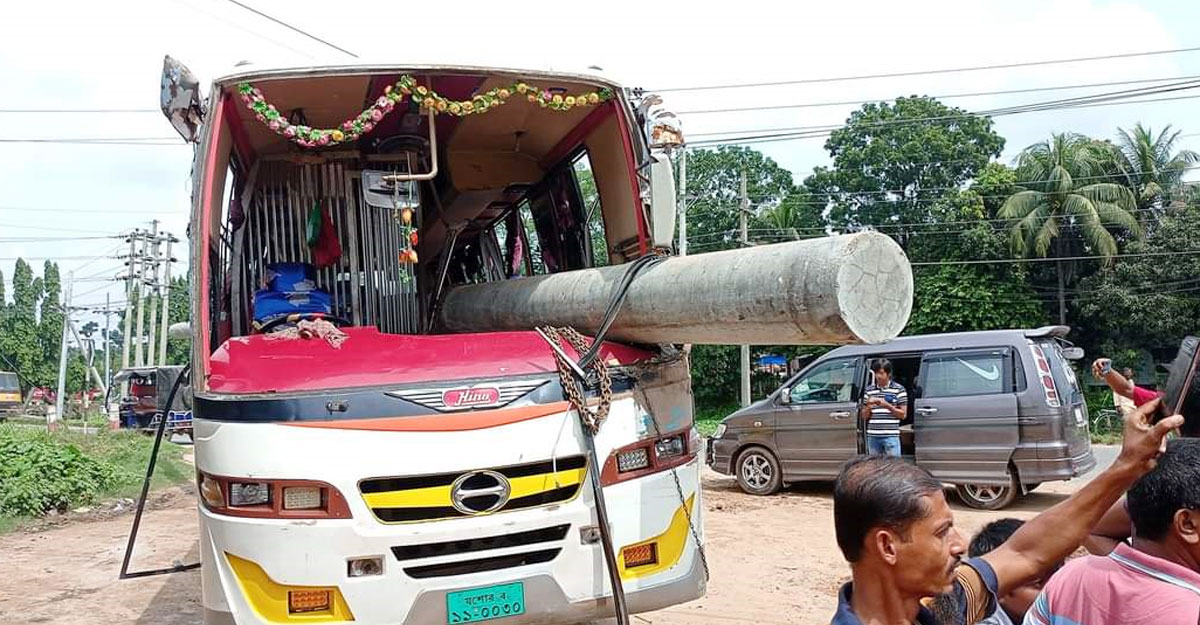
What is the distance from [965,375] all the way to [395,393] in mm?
7362

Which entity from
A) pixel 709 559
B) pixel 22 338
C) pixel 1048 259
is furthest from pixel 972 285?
pixel 22 338

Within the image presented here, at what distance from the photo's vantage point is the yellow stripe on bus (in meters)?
3.59

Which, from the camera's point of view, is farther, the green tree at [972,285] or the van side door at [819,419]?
the green tree at [972,285]

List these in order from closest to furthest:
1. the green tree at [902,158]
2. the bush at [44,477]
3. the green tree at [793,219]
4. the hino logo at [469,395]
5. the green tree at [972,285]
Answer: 1. the hino logo at [469,395]
2. the bush at [44,477]
3. the green tree at [972,285]
4. the green tree at [793,219]
5. the green tree at [902,158]

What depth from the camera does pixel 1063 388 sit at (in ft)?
30.5

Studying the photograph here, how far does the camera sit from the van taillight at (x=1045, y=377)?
9055 millimetres

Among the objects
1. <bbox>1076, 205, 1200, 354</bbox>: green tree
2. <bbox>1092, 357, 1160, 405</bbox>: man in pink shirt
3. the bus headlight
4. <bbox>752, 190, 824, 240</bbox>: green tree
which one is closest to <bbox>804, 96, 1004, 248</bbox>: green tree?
<bbox>752, 190, 824, 240</bbox>: green tree

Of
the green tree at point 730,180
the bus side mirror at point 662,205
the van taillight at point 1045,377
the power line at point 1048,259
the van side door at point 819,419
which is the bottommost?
the van side door at point 819,419

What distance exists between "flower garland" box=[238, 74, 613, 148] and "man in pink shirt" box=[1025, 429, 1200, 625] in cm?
325

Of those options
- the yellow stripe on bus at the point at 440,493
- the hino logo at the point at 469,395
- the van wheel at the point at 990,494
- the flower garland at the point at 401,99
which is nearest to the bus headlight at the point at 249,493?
the yellow stripe on bus at the point at 440,493

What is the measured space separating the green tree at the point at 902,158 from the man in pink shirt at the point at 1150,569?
30921 mm

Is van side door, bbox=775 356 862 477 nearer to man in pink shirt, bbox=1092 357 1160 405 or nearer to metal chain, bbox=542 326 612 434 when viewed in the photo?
man in pink shirt, bbox=1092 357 1160 405

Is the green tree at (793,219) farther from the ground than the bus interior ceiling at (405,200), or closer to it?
farther from the ground

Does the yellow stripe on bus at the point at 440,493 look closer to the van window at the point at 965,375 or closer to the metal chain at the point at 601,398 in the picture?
the metal chain at the point at 601,398
